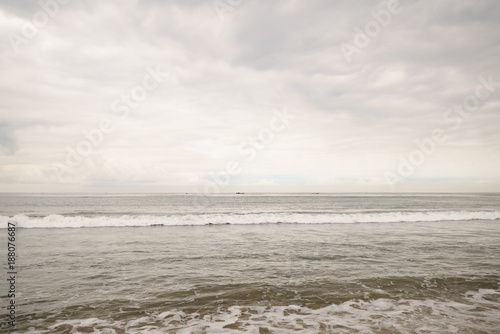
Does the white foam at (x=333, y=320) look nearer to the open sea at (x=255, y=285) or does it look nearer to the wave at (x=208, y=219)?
the open sea at (x=255, y=285)

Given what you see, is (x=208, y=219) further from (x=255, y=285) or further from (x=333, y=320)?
(x=333, y=320)

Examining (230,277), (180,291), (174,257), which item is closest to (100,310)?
(180,291)

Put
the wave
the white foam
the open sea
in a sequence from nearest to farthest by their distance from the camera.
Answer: the white foam, the open sea, the wave

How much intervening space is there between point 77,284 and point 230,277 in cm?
577

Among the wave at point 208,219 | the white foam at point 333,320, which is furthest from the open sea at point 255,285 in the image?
the wave at point 208,219

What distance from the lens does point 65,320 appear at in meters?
6.97

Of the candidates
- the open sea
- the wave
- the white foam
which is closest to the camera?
the white foam

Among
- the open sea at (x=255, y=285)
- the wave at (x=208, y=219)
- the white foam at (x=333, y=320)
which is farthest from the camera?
the wave at (x=208, y=219)

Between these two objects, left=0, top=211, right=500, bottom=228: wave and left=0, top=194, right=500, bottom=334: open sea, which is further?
left=0, top=211, right=500, bottom=228: wave

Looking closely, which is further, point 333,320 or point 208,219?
point 208,219

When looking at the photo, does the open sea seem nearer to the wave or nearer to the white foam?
the white foam

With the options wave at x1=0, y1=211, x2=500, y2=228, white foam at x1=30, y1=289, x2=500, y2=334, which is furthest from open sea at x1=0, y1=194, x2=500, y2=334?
wave at x1=0, y1=211, x2=500, y2=228

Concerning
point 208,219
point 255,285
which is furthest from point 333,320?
point 208,219

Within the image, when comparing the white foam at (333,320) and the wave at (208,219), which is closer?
the white foam at (333,320)
